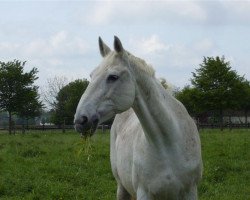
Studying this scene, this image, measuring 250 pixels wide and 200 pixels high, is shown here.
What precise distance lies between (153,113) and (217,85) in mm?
31838

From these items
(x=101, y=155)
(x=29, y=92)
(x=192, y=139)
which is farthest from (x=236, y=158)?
(x=29, y=92)

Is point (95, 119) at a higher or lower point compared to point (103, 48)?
lower

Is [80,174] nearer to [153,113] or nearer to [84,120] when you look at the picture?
[153,113]

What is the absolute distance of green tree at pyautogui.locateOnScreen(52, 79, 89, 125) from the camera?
1574 inches

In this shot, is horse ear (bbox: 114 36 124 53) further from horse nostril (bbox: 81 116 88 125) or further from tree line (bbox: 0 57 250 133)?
tree line (bbox: 0 57 250 133)

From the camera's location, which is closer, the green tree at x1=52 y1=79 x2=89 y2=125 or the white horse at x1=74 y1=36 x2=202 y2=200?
the white horse at x1=74 y1=36 x2=202 y2=200

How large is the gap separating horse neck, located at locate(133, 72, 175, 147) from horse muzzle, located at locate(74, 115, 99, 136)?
0.60 m

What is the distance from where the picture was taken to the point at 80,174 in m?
9.84

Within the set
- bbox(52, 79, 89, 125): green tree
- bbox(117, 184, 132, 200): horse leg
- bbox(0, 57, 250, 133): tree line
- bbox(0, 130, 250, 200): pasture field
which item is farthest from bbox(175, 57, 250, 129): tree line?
bbox(117, 184, 132, 200): horse leg

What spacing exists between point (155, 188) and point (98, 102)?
108 centimetres

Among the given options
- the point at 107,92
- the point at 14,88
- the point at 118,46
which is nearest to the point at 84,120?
the point at 107,92

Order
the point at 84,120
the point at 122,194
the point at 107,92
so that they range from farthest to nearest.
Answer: the point at 122,194, the point at 107,92, the point at 84,120

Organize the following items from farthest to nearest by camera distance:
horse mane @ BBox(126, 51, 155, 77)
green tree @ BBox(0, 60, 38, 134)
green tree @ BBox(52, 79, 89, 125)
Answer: green tree @ BBox(52, 79, 89, 125) < green tree @ BBox(0, 60, 38, 134) < horse mane @ BBox(126, 51, 155, 77)

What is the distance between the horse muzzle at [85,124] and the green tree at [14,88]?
92.8ft
